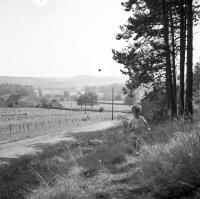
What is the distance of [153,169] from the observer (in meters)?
4.14

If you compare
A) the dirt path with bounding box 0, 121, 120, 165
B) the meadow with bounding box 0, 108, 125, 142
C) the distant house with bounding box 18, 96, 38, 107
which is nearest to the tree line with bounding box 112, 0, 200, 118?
the dirt path with bounding box 0, 121, 120, 165

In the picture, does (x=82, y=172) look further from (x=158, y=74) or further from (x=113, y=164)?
(x=158, y=74)

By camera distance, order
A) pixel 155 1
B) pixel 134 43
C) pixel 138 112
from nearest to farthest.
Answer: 1. pixel 138 112
2. pixel 155 1
3. pixel 134 43

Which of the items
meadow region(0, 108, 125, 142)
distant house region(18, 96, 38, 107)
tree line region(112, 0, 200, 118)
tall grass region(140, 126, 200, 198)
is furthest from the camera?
distant house region(18, 96, 38, 107)

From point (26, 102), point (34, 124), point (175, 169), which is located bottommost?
point (34, 124)

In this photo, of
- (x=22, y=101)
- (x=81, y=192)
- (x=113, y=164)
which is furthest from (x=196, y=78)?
(x=22, y=101)

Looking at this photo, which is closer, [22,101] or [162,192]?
[162,192]

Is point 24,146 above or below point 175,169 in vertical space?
below

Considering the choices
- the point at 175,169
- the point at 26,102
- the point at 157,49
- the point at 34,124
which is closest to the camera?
the point at 175,169

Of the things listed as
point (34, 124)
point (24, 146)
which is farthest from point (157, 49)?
point (34, 124)

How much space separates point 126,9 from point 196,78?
1484 centimetres

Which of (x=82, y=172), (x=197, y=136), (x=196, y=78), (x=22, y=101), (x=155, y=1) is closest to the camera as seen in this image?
(x=197, y=136)

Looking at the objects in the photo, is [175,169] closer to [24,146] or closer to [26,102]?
[24,146]

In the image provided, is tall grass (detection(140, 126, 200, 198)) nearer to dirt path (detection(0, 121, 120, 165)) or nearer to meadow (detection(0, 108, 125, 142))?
dirt path (detection(0, 121, 120, 165))
